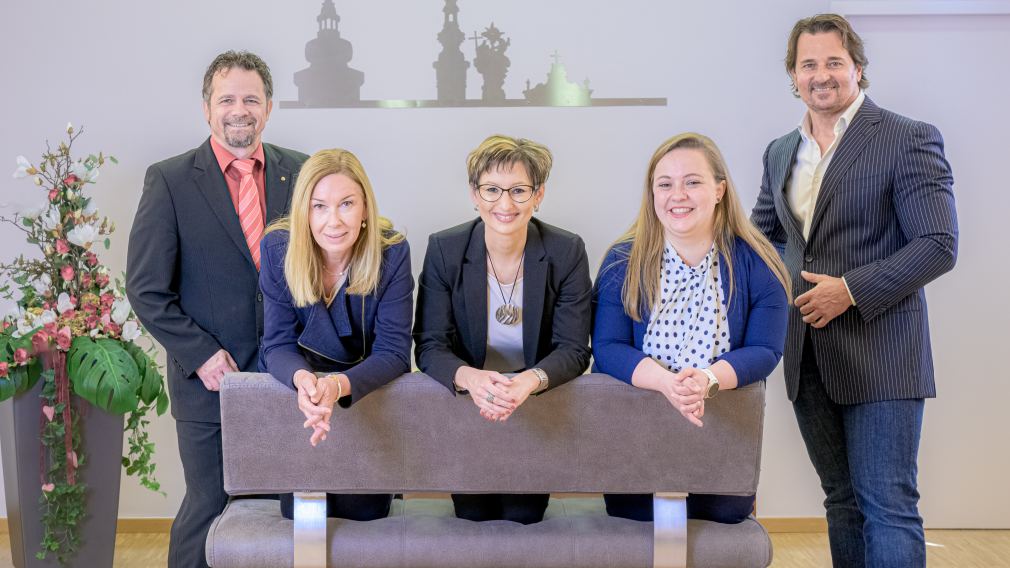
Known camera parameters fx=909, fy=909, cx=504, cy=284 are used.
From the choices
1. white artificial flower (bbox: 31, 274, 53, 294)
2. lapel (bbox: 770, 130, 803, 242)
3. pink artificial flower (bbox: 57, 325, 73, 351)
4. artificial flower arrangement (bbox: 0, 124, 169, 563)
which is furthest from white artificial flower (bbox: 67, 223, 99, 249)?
lapel (bbox: 770, 130, 803, 242)

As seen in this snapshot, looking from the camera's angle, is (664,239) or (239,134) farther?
(239,134)

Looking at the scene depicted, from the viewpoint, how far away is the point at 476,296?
7.64 feet

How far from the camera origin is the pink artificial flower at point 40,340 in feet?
9.02

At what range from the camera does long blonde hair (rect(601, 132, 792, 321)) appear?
2.24m

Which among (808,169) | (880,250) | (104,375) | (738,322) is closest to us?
(738,322)

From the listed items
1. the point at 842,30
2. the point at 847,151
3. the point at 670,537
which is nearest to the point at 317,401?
the point at 670,537

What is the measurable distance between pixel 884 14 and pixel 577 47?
1.23m

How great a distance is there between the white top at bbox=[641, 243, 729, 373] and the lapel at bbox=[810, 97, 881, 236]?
1.34 ft

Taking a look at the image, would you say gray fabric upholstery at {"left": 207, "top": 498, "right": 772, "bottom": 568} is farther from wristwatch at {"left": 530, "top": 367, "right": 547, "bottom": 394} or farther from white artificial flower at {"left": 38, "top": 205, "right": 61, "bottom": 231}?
white artificial flower at {"left": 38, "top": 205, "right": 61, "bottom": 231}

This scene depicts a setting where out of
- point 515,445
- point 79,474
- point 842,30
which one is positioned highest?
point 842,30

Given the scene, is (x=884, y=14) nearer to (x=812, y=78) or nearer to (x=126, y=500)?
(x=812, y=78)

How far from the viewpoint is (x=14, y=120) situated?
144 inches

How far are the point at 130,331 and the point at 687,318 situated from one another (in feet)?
5.77

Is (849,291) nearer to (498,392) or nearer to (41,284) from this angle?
(498,392)
